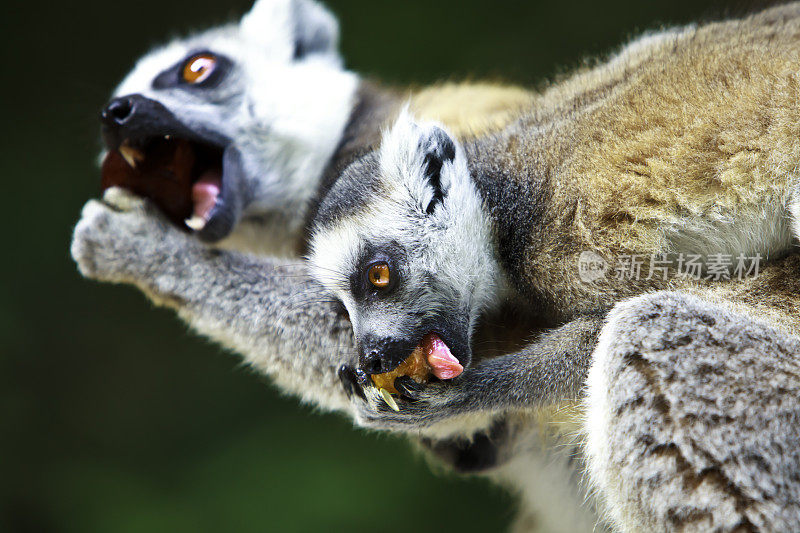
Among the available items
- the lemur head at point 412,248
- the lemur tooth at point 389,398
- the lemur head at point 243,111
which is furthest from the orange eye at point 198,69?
the lemur tooth at point 389,398

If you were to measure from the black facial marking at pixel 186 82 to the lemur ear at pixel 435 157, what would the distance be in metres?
1.09

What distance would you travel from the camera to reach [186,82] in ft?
8.84

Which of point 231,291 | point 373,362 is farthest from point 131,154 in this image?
point 373,362

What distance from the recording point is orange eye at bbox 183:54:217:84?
2693mm

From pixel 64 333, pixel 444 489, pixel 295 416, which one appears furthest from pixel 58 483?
pixel 444 489

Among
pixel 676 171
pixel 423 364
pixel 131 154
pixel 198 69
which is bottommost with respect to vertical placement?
pixel 423 364

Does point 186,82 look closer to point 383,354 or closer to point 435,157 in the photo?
point 435,157

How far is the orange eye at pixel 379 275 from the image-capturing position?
1.90 metres

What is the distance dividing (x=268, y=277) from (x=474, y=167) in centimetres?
77

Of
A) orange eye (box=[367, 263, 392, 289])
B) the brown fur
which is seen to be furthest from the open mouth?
the brown fur

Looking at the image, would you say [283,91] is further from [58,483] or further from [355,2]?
[58,483]

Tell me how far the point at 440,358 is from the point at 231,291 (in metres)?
0.88

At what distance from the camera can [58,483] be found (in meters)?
4.12

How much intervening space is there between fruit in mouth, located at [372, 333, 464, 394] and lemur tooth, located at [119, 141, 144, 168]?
46.6 inches
